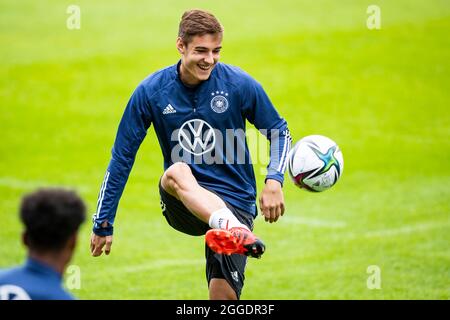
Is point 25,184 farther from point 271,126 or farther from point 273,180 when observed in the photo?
point 273,180

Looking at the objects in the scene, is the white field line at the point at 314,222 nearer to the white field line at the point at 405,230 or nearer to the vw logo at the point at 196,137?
the white field line at the point at 405,230

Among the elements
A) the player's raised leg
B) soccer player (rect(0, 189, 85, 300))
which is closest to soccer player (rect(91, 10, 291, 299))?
the player's raised leg

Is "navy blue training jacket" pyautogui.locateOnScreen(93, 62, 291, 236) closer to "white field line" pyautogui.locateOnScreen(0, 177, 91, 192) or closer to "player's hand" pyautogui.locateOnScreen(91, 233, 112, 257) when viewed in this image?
"player's hand" pyautogui.locateOnScreen(91, 233, 112, 257)

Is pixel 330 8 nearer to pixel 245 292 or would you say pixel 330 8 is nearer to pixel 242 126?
pixel 245 292

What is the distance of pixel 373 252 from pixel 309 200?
3.60m

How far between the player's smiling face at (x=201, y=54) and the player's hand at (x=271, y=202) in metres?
1.10

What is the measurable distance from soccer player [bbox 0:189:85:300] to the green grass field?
5.85 m

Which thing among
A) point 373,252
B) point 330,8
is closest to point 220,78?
point 373,252

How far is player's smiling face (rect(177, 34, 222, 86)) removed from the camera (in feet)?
26.1

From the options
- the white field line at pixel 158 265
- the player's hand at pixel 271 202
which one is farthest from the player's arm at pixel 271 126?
the white field line at pixel 158 265

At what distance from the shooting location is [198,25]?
26.1 ft

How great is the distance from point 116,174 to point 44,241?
3270 millimetres

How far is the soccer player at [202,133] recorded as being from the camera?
26.1 feet

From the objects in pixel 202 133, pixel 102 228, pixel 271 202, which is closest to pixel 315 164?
pixel 271 202
